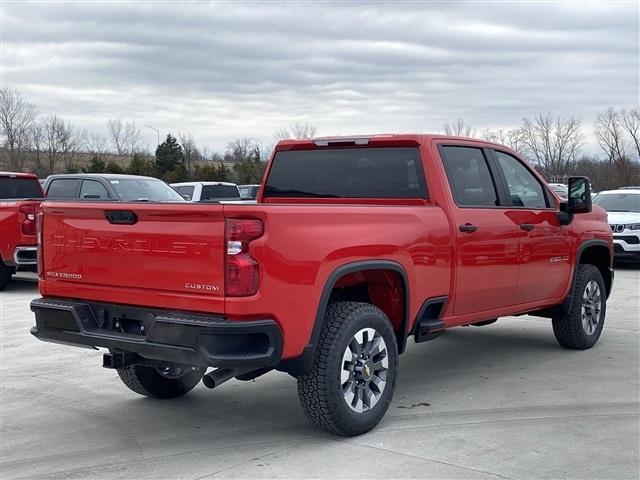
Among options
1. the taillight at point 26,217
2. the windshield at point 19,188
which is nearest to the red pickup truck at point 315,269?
the taillight at point 26,217

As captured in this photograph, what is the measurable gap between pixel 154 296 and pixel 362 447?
5.19 feet

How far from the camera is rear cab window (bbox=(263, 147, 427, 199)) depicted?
6270 mm

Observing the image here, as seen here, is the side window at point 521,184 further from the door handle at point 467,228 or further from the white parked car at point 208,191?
the white parked car at point 208,191

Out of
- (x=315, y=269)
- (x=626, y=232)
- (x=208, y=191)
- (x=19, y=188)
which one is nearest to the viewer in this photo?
(x=315, y=269)

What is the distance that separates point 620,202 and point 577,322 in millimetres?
10327

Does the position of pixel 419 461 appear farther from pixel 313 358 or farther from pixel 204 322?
pixel 204 322

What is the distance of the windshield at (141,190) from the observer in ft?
45.5

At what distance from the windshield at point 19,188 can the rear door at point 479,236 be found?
33.4ft

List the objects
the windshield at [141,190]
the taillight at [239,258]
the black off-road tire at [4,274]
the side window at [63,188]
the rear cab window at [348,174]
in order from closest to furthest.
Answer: the taillight at [239,258], the rear cab window at [348,174], the black off-road tire at [4,274], the windshield at [141,190], the side window at [63,188]

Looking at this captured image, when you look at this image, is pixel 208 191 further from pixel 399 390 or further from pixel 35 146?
pixel 35 146

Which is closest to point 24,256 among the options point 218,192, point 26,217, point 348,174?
point 26,217

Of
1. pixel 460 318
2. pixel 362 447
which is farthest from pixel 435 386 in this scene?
pixel 362 447

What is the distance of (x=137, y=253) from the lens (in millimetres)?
4863

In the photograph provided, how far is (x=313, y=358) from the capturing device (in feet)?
16.1
